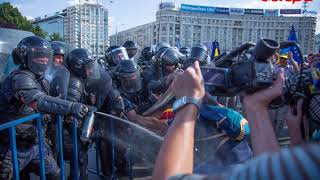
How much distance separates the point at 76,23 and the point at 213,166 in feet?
356

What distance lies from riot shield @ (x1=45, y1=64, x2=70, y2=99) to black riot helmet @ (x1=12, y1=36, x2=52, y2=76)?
12.6 inches

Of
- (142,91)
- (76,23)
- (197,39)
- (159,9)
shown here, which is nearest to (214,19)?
(197,39)

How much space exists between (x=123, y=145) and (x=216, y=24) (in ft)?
358

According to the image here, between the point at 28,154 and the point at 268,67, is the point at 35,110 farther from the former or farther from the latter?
the point at 268,67

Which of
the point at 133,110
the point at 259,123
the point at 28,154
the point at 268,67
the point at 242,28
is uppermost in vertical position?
the point at 242,28

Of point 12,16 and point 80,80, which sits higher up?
point 12,16

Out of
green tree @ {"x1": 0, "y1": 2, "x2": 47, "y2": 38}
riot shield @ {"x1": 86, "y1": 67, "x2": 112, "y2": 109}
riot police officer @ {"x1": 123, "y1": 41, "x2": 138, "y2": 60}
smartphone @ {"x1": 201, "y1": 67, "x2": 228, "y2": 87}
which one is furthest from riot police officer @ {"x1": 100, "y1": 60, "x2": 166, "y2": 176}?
green tree @ {"x1": 0, "y1": 2, "x2": 47, "y2": 38}

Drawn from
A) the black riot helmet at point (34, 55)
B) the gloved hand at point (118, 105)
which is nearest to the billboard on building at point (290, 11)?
the gloved hand at point (118, 105)

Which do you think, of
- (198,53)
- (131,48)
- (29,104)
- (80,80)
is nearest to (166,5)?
(131,48)

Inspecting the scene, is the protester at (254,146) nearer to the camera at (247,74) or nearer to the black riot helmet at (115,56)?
the camera at (247,74)

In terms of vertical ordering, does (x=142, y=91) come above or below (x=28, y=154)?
above

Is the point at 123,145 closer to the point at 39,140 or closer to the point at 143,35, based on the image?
the point at 39,140

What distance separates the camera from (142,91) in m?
4.88

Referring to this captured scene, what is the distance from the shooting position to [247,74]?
1.18 m
